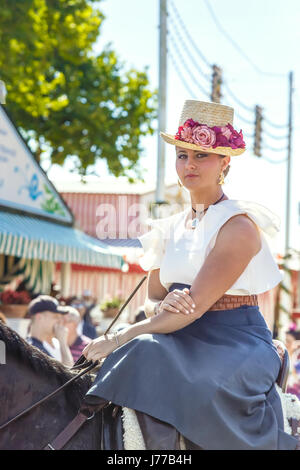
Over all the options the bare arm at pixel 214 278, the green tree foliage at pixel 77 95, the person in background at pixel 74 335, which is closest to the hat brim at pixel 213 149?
the bare arm at pixel 214 278

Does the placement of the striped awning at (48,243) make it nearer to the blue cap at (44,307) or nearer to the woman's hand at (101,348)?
the blue cap at (44,307)

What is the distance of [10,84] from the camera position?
16.2 m

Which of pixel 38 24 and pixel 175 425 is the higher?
pixel 38 24

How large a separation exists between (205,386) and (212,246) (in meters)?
0.58

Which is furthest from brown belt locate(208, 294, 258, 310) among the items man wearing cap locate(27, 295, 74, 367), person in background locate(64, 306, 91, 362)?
person in background locate(64, 306, 91, 362)

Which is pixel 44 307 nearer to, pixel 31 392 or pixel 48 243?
pixel 31 392

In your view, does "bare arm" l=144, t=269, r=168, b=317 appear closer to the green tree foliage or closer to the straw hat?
the straw hat

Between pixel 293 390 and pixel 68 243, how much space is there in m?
5.19

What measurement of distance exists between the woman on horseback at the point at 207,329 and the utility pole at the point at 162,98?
29.8 feet

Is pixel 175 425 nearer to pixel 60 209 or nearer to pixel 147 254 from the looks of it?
pixel 147 254

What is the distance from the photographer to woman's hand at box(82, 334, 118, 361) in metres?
2.58

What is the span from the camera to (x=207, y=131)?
2.73 m

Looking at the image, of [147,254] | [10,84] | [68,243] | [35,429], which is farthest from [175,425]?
[10,84]

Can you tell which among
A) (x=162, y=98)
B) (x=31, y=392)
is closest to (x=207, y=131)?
(x=31, y=392)
